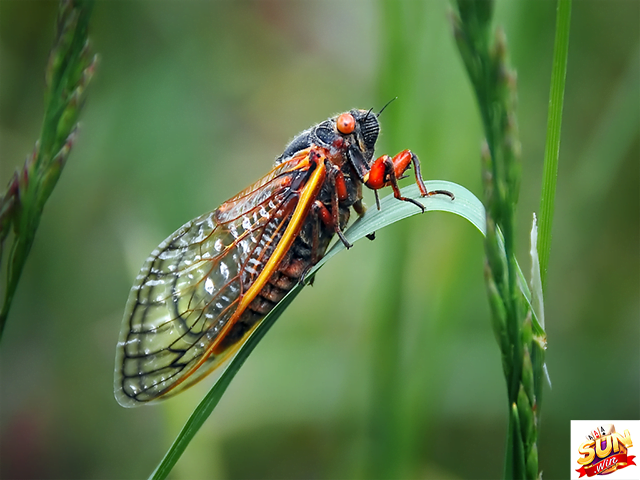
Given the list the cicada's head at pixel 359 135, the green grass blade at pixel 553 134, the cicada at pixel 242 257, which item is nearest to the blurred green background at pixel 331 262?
the cicada's head at pixel 359 135

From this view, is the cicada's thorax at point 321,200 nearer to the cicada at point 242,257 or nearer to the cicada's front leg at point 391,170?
the cicada at point 242,257

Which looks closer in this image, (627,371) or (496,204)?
(496,204)

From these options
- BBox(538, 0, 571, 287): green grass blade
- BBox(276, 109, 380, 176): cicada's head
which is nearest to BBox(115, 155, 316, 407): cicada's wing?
BBox(276, 109, 380, 176): cicada's head

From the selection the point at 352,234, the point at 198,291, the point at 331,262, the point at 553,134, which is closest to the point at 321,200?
the point at 352,234

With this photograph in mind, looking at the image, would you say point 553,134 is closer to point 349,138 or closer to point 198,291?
point 349,138

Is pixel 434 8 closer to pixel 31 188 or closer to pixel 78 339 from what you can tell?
pixel 31 188

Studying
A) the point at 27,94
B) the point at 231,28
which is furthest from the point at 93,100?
the point at 231,28

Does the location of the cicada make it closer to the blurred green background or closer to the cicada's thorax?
the cicada's thorax
